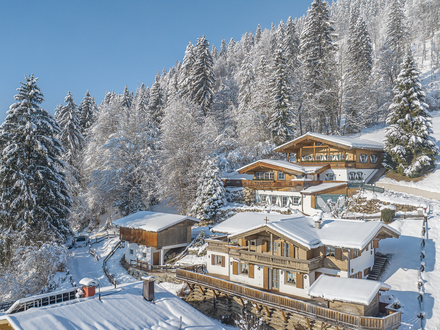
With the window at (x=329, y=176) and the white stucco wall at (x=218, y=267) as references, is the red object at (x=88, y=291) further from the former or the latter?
the window at (x=329, y=176)

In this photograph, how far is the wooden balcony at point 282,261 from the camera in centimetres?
1959

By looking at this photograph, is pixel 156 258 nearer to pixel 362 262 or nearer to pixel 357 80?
pixel 362 262

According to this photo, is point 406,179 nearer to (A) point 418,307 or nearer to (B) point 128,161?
(A) point 418,307

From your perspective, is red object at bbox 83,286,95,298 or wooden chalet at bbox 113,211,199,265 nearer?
red object at bbox 83,286,95,298

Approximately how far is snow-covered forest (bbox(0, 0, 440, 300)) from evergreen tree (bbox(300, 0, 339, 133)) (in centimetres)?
17

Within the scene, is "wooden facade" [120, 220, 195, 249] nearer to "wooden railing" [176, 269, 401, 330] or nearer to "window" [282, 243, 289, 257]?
"wooden railing" [176, 269, 401, 330]

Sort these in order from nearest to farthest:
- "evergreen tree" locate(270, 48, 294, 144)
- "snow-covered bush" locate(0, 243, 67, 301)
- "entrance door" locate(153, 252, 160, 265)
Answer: "snow-covered bush" locate(0, 243, 67, 301), "entrance door" locate(153, 252, 160, 265), "evergreen tree" locate(270, 48, 294, 144)

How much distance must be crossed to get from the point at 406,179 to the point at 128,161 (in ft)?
118

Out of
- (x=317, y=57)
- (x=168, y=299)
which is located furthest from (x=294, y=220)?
(x=317, y=57)

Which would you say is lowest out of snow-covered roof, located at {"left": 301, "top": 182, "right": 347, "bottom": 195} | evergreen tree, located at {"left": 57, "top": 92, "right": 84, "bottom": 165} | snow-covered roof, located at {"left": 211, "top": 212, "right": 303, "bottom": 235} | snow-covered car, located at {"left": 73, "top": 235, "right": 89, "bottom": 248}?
snow-covered car, located at {"left": 73, "top": 235, "right": 89, "bottom": 248}

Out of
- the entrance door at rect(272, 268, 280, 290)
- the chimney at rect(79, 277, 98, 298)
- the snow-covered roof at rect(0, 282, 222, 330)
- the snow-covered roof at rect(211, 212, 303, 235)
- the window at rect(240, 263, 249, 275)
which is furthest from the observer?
the snow-covered roof at rect(211, 212, 303, 235)

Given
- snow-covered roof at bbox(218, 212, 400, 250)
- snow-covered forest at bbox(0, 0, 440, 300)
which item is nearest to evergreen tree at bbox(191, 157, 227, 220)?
snow-covered forest at bbox(0, 0, 440, 300)

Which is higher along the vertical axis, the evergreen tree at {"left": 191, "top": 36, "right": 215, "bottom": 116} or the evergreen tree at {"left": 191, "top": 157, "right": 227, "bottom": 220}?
the evergreen tree at {"left": 191, "top": 36, "right": 215, "bottom": 116}

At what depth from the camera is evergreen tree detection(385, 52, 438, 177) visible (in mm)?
35219
